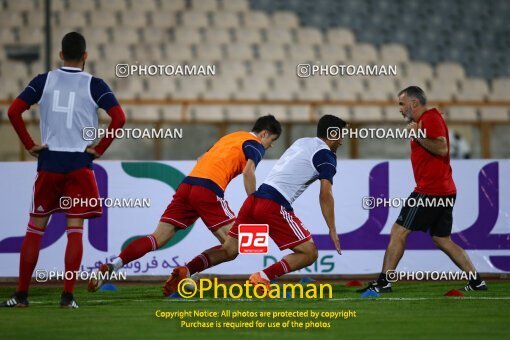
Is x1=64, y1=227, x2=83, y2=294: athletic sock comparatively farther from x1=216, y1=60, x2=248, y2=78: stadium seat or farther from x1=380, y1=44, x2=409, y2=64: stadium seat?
x1=380, y1=44, x2=409, y2=64: stadium seat

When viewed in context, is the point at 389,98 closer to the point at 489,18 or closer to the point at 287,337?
the point at 489,18

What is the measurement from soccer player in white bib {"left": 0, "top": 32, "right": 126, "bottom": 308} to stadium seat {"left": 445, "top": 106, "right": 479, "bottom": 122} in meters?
12.4

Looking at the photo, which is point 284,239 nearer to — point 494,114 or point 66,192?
point 66,192

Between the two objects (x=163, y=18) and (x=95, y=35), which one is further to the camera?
(x=163, y=18)

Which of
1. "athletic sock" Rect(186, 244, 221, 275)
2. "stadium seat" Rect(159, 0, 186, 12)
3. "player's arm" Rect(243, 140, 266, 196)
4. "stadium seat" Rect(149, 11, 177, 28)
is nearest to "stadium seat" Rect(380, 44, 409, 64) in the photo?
"stadium seat" Rect(159, 0, 186, 12)

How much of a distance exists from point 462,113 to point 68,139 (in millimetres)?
13110

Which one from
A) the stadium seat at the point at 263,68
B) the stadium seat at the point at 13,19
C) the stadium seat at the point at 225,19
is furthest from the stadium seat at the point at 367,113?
the stadium seat at the point at 13,19

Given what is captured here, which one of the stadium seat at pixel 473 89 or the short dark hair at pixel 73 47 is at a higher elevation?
the stadium seat at pixel 473 89

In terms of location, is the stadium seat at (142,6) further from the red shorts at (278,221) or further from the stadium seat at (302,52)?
the red shorts at (278,221)

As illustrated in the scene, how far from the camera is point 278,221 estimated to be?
9227 mm

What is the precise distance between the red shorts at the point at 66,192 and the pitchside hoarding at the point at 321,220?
10.6 ft

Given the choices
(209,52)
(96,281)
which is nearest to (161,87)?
(209,52)

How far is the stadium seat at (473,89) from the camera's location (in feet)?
72.9

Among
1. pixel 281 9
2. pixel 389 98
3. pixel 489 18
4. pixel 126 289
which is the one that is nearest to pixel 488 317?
pixel 126 289
